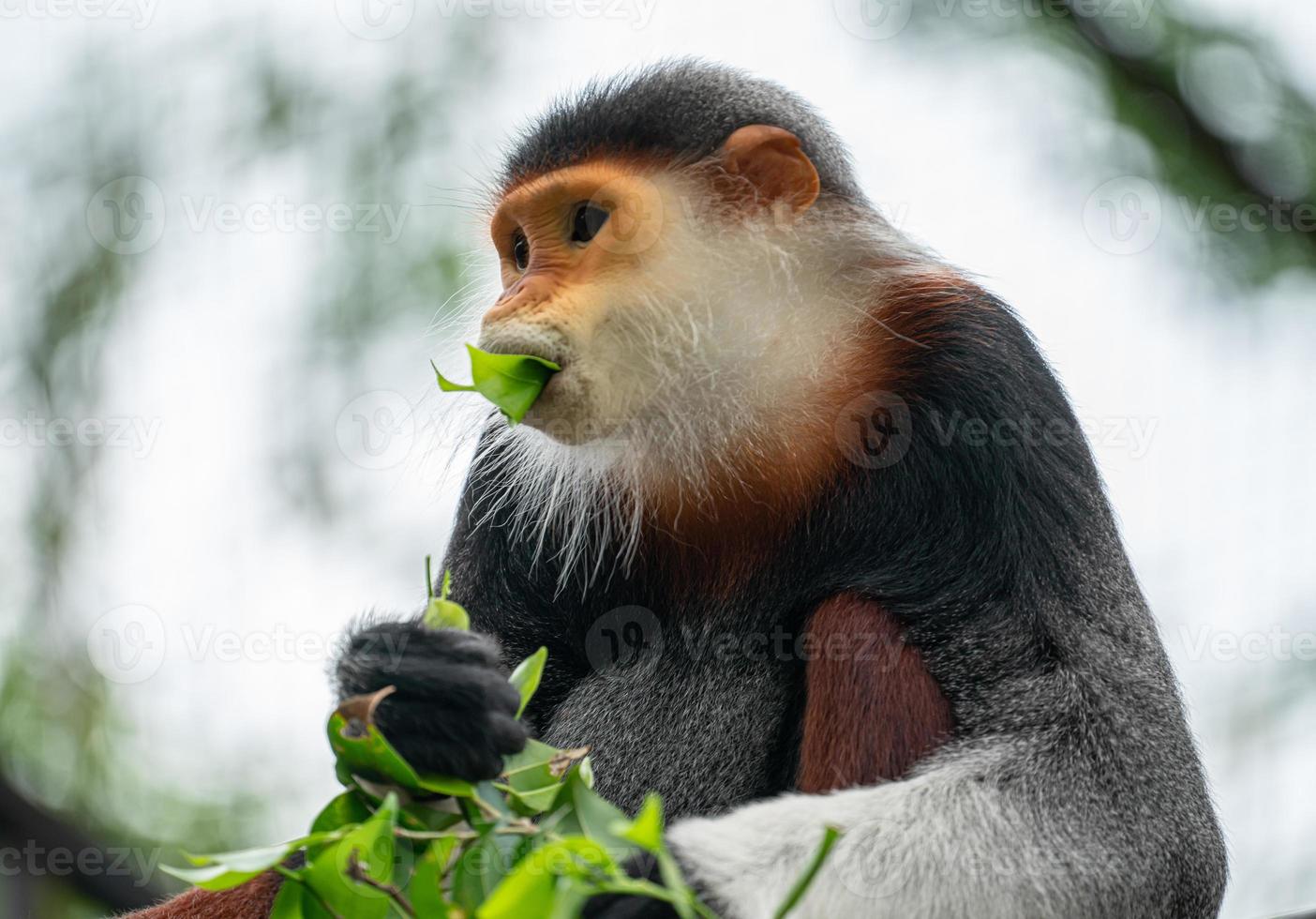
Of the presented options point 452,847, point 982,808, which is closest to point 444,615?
point 452,847

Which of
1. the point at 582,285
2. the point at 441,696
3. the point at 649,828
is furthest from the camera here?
the point at 582,285

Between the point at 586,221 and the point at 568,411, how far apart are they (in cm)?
67

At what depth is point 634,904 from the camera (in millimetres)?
3090

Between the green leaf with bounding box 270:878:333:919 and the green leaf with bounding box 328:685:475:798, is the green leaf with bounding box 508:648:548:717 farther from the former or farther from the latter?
the green leaf with bounding box 270:878:333:919

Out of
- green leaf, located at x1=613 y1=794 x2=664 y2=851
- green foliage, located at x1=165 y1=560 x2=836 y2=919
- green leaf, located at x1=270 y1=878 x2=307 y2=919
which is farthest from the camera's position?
green leaf, located at x1=270 y1=878 x2=307 y2=919

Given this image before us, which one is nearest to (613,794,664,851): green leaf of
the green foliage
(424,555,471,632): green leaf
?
the green foliage

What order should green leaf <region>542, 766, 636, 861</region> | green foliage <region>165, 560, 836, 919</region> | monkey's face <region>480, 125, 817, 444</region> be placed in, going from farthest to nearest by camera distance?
monkey's face <region>480, 125, 817, 444</region> → green leaf <region>542, 766, 636, 861</region> → green foliage <region>165, 560, 836, 919</region>

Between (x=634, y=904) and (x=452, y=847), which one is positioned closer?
(x=452, y=847)

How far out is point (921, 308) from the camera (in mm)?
4137

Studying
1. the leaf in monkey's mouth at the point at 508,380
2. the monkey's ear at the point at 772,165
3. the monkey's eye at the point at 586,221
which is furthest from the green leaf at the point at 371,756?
the monkey's ear at the point at 772,165

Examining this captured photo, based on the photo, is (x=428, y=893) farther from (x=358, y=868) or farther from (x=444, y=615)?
(x=444, y=615)

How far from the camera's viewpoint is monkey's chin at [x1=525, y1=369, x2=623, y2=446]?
12.7ft

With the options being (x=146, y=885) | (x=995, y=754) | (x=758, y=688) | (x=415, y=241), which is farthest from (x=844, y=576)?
(x=415, y=241)

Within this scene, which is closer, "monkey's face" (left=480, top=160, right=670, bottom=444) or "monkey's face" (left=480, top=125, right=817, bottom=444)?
"monkey's face" (left=480, top=160, right=670, bottom=444)
